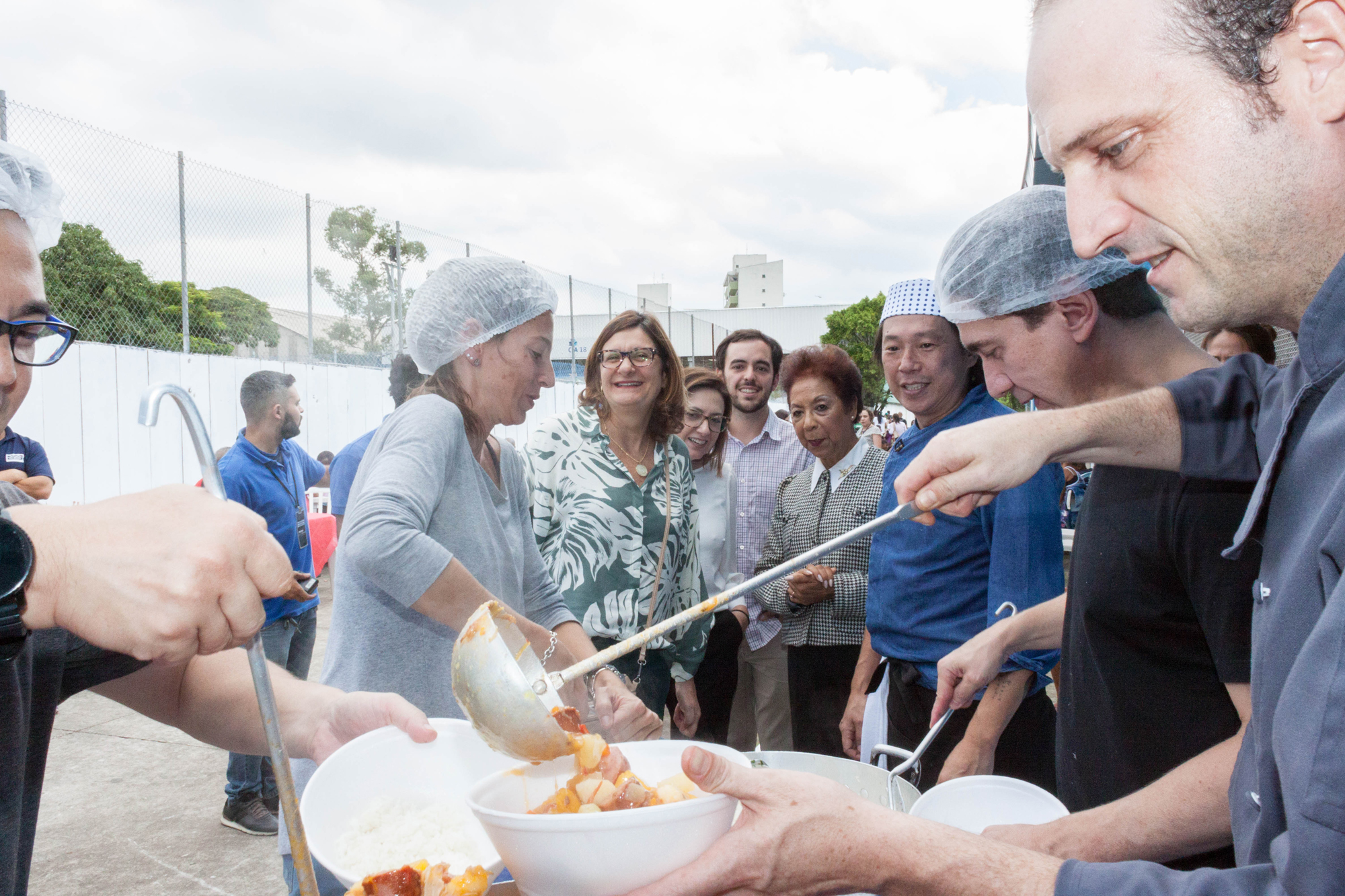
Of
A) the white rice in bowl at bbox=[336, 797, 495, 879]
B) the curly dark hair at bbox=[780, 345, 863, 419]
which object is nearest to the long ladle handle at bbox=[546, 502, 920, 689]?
the white rice in bowl at bbox=[336, 797, 495, 879]

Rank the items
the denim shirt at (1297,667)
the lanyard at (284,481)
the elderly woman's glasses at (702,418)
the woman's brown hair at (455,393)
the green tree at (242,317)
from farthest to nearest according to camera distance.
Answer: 1. the green tree at (242,317)
2. the lanyard at (284,481)
3. the elderly woman's glasses at (702,418)
4. the woman's brown hair at (455,393)
5. the denim shirt at (1297,667)

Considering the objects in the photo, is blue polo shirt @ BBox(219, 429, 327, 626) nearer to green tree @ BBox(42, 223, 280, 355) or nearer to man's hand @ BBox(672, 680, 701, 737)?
man's hand @ BBox(672, 680, 701, 737)

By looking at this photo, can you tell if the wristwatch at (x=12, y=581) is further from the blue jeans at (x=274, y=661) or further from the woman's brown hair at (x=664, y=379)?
the blue jeans at (x=274, y=661)

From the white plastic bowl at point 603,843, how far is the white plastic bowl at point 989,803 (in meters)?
0.59

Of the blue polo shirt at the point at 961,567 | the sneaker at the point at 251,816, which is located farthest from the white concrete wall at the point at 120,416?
the blue polo shirt at the point at 961,567

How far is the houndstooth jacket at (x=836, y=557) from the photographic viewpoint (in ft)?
10.3

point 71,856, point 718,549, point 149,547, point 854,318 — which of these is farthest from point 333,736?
point 854,318

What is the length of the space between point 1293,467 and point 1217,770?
57 cm

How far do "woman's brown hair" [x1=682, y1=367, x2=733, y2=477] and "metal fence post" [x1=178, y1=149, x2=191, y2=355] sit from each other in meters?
7.68

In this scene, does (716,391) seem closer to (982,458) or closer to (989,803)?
(982,458)

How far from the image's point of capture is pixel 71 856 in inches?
136

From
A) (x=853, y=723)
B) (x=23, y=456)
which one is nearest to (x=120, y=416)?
(x=23, y=456)

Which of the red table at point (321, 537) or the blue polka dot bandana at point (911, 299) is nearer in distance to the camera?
the blue polka dot bandana at point (911, 299)

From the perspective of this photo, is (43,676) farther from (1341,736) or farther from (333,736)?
(1341,736)
